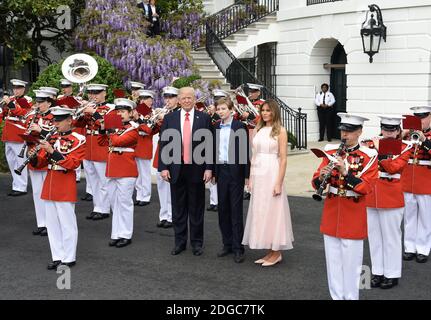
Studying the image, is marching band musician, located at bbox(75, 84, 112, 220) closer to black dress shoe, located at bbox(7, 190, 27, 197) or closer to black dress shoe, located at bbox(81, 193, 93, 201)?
black dress shoe, located at bbox(81, 193, 93, 201)

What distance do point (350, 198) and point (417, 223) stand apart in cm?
238

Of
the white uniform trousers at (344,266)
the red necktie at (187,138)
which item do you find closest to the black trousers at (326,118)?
the red necktie at (187,138)

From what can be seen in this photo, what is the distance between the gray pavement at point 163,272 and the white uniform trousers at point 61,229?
8.1 inches

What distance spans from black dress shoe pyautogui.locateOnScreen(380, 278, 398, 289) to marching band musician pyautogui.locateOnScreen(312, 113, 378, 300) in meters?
0.92

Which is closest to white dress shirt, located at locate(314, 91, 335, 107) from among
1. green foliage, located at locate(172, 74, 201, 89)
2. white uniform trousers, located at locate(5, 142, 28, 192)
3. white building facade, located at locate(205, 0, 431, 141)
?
white building facade, located at locate(205, 0, 431, 141)

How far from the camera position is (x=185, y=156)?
816 centimetres

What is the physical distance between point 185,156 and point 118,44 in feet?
35.6

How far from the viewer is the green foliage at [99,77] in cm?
1617

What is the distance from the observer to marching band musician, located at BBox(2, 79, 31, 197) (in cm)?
1209

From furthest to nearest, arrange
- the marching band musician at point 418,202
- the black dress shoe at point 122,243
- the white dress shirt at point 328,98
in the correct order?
the white dress shirt at point 328,98 < the black dress shoe at point 122,243 < the marching band musician at point 418,202

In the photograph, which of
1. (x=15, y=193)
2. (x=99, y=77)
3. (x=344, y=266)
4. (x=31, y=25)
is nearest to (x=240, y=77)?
(x=99, y=77)

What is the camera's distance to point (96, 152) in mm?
10695

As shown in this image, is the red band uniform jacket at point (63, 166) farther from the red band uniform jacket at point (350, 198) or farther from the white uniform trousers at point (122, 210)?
the red band uniform jacket at point (350, 198)
